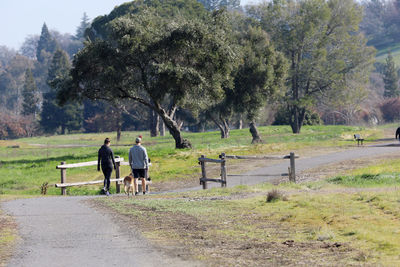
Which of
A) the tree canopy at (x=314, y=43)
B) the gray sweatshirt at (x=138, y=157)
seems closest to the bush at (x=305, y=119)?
the tree canopy at (x=314, y=43)

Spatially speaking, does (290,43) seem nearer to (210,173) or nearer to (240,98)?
(240,98)

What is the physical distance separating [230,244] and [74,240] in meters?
3.04

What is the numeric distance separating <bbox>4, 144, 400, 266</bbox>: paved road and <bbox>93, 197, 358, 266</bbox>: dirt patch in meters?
0.47

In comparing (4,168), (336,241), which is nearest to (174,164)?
(4,168)

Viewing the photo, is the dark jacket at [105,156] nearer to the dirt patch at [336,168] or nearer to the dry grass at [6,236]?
the dry grass at [6,236]

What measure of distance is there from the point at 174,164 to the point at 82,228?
852 inches

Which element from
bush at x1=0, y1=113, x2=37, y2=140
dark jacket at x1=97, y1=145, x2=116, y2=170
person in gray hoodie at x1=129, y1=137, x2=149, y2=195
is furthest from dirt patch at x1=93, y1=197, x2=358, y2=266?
bush at x1=0, y1=113, x2=37, y2=140

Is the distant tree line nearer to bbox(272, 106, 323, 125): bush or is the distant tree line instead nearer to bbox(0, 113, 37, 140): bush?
bbox(272, 106, 323, 125): bush

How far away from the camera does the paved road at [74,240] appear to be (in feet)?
30.5

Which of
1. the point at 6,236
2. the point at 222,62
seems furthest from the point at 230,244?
the point at 222,62

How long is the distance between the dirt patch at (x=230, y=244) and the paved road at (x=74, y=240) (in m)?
0.47

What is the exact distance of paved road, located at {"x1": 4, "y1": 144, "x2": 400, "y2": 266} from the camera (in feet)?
30.5

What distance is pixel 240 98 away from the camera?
153 feet

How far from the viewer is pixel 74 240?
11.3m
